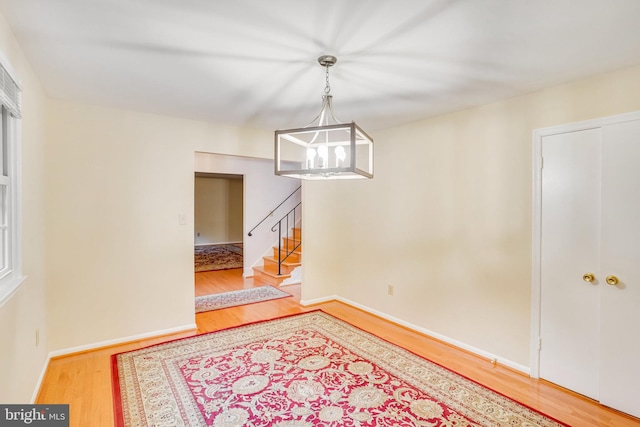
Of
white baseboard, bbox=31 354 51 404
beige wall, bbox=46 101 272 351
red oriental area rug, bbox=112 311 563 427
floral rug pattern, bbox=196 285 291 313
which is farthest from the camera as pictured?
floral rug pattern, bbox=196 285 291 313

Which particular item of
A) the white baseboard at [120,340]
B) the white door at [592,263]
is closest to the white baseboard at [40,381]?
the white baseboard at [120,340]

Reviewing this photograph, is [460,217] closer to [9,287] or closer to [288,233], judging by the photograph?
[9,287]

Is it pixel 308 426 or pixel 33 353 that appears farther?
pixel 33 353

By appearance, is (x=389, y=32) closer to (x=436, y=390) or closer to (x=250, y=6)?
(x=250, y=6)

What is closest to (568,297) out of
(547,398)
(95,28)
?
(547,398)

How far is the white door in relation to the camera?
2.19 meters

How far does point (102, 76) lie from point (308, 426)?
2.91m

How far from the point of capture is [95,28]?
1.75 meters

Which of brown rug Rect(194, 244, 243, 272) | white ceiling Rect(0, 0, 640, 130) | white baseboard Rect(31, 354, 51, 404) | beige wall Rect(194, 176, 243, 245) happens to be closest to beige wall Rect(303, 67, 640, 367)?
white ceiling Rect(0, 0, 640, 130)

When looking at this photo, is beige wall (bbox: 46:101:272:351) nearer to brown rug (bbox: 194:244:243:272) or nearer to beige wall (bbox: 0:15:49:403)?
beige wall (bbox: 0:15:49:403)

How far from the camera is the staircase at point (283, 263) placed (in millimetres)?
6047

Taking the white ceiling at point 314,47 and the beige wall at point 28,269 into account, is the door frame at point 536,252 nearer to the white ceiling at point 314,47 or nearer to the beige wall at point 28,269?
the white ceiling at point 314,47

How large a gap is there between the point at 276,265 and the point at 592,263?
494cm

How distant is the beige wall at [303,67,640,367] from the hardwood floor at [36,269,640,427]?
8.2 inches
